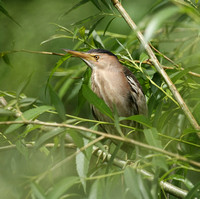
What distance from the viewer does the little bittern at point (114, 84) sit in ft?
5.88

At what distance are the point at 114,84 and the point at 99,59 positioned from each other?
0.13 metres

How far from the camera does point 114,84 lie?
1.84 meters

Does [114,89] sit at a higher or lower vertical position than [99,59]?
lower

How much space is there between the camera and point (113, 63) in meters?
1.89

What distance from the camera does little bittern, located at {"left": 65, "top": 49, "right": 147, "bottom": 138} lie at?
1792 mm

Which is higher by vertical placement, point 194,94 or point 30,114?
point 30,114

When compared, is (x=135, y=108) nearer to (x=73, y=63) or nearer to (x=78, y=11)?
(x=73, y=63)

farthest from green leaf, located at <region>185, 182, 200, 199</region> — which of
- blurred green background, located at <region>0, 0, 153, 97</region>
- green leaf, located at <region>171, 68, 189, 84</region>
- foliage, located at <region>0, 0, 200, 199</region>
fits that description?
blurred green background, located at <region>0, 0, 153, 97</region>

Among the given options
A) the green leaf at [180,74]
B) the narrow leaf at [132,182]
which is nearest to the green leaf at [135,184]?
the narrow leaf at [132,182]

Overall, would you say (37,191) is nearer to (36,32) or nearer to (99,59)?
(99,59)

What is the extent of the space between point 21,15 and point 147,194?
7.38 feet

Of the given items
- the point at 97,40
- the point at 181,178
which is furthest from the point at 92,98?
the point at 97,40

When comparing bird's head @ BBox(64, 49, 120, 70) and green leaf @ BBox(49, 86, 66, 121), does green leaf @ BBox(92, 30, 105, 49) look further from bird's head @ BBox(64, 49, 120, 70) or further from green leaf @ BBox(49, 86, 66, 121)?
green leaf @ BBox(49, 86, 66, 121)

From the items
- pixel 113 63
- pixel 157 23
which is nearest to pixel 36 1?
pixel 113 63
